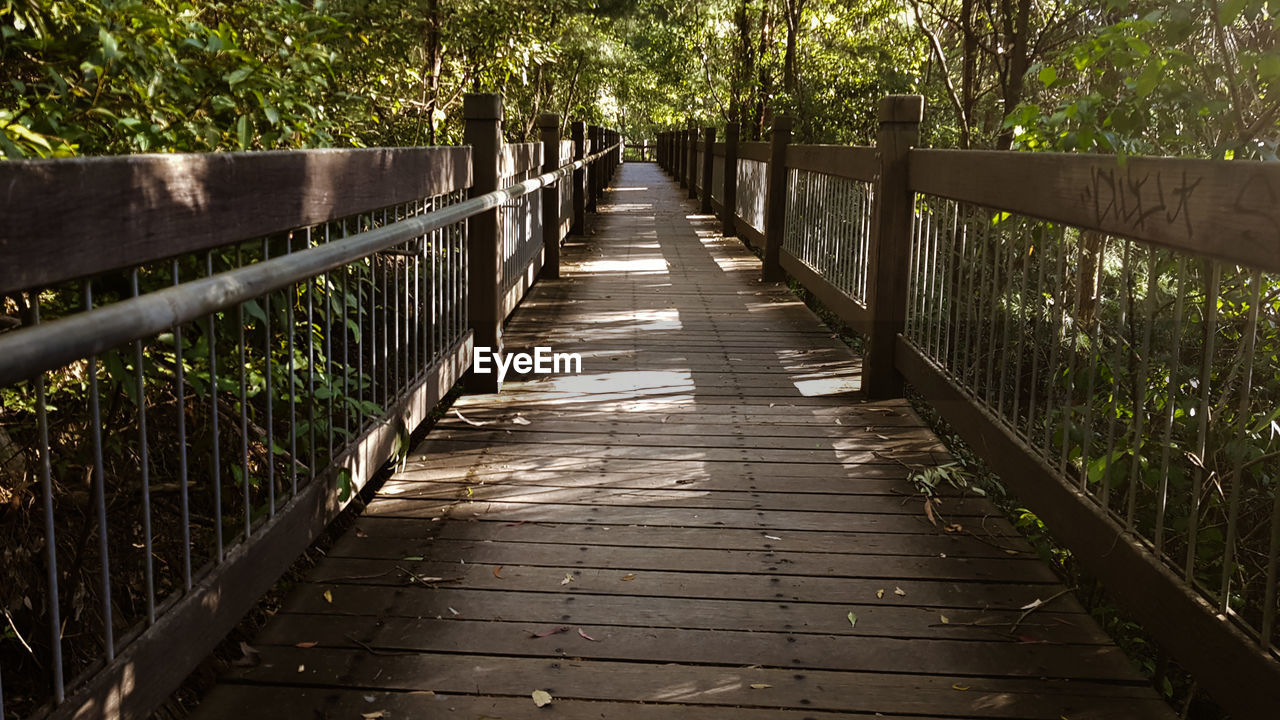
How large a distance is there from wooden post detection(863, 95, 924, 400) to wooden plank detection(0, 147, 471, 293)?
286cm

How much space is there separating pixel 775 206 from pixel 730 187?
458 cm

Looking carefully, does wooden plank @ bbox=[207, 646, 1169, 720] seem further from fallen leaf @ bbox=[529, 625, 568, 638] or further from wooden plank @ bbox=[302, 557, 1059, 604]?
wooden plank @ bbox=[302, 557, 1059, 604]

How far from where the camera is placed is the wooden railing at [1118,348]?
2.10 m

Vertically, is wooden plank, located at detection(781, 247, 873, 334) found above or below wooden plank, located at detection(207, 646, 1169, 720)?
above

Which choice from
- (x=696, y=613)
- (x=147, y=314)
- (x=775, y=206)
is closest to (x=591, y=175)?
(x=775, y=206)

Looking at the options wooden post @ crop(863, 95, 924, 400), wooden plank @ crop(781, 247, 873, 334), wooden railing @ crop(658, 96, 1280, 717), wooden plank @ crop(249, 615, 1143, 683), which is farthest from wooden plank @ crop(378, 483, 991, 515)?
wooden plank @ crop(781, 247, 873, 334)

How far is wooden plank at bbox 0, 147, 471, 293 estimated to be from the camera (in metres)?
1.40

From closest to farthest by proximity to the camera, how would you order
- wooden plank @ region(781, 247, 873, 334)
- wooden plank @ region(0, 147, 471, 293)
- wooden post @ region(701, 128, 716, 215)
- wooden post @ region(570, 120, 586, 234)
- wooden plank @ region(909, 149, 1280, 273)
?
wooden plank @ region(0, 147, 471, 293)
wooden plank @ region(909, 149, 1280, 273)
wooden plank @ region(781, 247, 873, 334)
wooden post @ region(570, 120, 586, 234)
wooden post @ region(701, 128, 716, 215)

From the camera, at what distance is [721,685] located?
244 centimetres

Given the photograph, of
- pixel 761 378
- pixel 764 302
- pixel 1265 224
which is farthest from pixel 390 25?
pixel 1265 224

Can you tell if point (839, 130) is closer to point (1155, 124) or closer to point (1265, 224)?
point (1155, 124)

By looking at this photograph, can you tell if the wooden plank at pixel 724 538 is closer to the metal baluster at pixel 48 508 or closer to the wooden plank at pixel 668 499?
the wooden plank at pixel 668 499

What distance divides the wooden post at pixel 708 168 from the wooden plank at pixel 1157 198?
13173 millimetres

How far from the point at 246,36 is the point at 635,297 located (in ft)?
14.9
